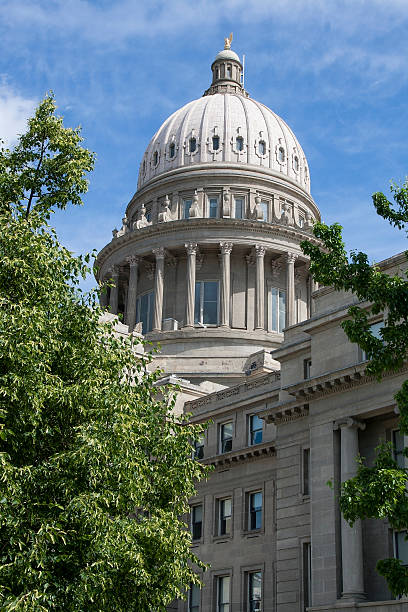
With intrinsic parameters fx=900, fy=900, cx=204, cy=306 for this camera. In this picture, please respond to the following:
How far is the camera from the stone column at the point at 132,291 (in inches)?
2916

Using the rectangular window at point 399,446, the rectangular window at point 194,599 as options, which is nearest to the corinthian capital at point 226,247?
the rectangular window at point 194,599

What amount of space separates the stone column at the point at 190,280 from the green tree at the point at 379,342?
46.8 m

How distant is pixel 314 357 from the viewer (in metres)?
38.3

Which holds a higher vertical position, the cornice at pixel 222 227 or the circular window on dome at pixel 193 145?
the circular window on dome at pixel 193 145

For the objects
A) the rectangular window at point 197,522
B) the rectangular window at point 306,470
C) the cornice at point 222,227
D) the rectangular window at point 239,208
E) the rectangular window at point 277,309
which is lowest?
the rectangular window at point 197,522

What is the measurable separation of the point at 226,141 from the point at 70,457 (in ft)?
205

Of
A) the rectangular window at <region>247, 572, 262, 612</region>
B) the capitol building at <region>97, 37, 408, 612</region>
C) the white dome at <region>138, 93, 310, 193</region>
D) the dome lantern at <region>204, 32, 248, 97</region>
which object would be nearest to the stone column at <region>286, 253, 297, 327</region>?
the capitol building at <region>97, 37, 408, 612</region>

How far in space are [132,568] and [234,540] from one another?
74.9ft

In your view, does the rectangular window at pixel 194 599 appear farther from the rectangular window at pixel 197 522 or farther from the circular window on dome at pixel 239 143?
the circular window on dome at pixel 239 143

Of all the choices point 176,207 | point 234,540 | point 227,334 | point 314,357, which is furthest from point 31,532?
point 176,207

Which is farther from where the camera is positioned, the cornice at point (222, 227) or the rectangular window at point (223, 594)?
the cornice at point (222, 227)

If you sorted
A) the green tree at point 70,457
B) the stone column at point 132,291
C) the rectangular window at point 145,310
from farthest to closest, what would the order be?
the stone column at point 132,291
the rectangular window at point 145,310
the green tree at point 70,457

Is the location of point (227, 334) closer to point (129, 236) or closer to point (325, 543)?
point (129, 236)

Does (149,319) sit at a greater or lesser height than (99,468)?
greater
